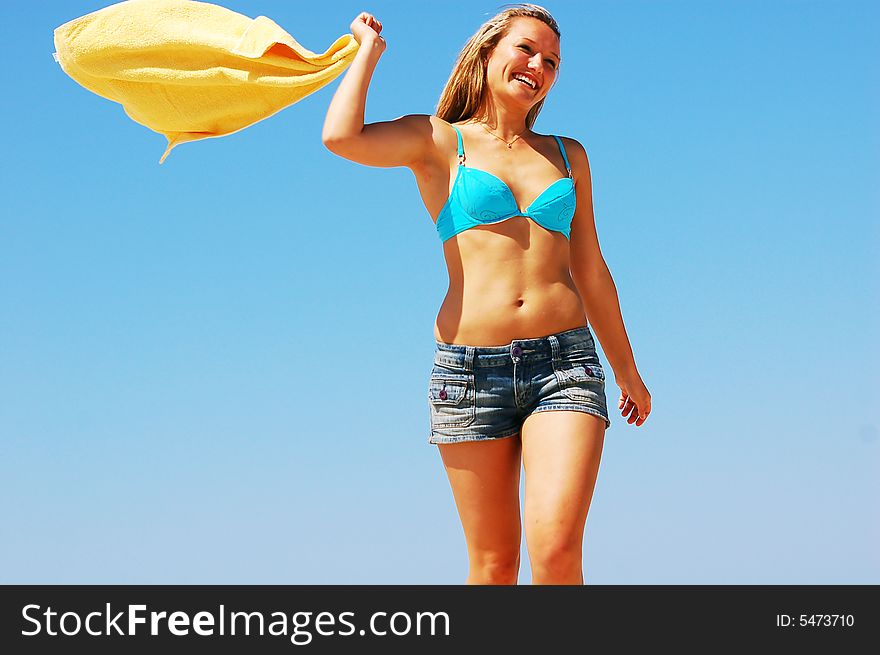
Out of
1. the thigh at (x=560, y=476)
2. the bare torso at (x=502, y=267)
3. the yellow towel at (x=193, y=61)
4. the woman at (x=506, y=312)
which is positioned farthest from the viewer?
the yellow towel at (x=193, y=61)

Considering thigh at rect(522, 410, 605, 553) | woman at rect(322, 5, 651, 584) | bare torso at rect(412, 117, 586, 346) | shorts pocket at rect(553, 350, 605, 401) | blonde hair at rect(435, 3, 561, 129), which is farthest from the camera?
blonde hair at rect(435, 3, 561, 129)

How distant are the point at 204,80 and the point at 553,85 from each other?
6.09ft

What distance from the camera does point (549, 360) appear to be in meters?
5.88

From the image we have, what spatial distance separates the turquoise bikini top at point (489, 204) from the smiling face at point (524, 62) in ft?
1.25

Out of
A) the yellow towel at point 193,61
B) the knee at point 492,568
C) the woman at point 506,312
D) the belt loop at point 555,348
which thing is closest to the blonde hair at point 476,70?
the woman at point 506,312

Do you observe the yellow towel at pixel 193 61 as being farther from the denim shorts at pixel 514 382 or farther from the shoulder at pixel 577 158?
the denim shorts at pixel 514 382

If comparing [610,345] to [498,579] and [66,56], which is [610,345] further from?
[66,56]

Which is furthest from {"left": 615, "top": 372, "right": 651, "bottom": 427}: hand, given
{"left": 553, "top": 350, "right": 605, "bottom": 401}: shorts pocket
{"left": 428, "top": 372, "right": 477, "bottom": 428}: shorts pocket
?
{"left": 428, "top": 372, "right": 477, "bottom": 428}: shorts pocket

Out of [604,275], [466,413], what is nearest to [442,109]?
[604,275]

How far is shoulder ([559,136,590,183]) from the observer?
6.34 m

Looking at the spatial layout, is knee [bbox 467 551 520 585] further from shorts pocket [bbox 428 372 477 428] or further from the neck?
the neck

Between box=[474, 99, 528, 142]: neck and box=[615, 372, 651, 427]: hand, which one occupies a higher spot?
box=[474, 99, 528, 142]: neck

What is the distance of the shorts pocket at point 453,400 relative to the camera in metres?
5.91

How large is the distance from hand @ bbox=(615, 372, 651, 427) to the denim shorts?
65 centimetres
